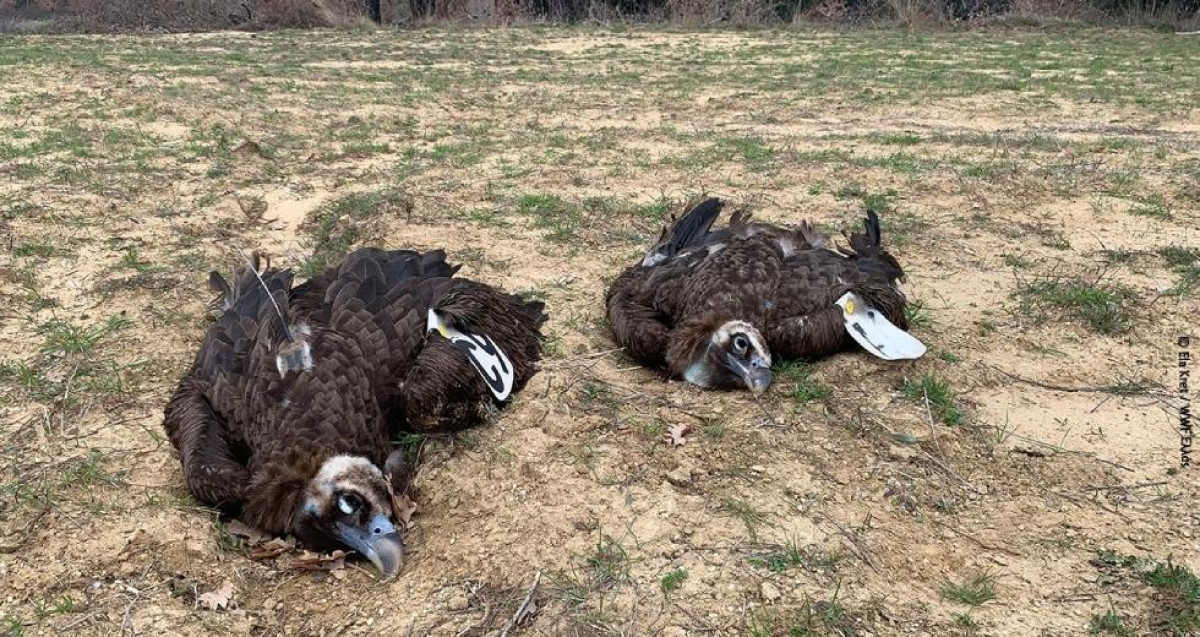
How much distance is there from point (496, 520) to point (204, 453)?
3.77 ft

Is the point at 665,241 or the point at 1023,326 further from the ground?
the point at 665,241

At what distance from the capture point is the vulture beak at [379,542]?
2.84m

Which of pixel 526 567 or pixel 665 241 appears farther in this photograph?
pixel 665 241

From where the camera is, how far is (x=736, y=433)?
367cm

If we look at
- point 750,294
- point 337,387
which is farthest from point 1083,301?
point 337,387

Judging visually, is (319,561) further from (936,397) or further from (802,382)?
(936,397)

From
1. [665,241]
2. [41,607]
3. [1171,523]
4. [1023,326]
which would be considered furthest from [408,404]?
[1023,326]

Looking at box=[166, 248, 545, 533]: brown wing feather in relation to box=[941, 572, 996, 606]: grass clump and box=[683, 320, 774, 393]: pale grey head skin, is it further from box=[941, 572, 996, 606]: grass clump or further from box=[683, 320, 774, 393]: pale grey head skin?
box=[941, 572, 996, 606]: grass clump

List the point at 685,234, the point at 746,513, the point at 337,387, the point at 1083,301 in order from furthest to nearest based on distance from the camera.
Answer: the point at 685,234 < the point at 1083,301 < the point at 337,387 < the point at 746,513

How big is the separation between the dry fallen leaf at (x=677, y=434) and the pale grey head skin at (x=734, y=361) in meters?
0.42

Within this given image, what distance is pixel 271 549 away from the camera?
2973 millimetres

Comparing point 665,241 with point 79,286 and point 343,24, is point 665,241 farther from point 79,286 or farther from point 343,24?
point 343,24

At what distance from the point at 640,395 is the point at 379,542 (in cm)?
158

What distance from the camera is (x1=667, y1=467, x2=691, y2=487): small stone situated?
10.9 feet
